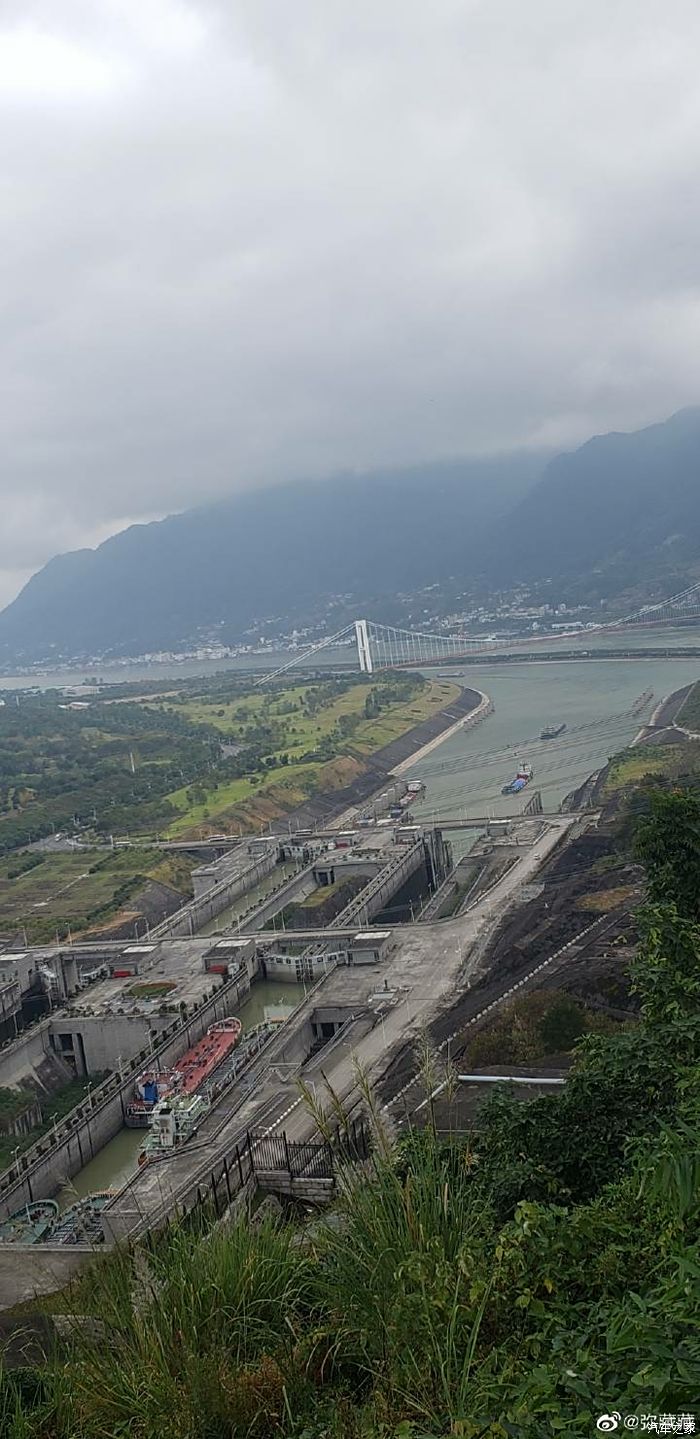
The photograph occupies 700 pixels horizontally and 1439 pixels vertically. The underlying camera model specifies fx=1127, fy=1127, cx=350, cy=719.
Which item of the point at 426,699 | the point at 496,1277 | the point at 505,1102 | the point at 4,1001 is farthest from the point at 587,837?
the point at 426,699

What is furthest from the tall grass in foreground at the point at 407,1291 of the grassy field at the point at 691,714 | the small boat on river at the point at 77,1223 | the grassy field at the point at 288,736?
the grassy field at the point at 691,714

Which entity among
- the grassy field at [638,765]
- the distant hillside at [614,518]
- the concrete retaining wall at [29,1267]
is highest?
the distant hillside at [614,518]

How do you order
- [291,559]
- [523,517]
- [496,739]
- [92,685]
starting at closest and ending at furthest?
[496,739] → [92,685] → [523,517] → [291,559]

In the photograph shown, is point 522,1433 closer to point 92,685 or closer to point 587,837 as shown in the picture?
point 587,837

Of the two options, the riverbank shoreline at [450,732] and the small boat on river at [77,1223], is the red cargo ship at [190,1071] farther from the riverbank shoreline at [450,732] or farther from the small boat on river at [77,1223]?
the riverbank shoreline at [450,732]

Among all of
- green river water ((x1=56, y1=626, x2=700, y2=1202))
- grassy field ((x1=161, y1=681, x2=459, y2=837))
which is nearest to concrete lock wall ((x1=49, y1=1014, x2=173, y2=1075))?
green river water ((x1=56, y1=626, x2=700, y2=1202))

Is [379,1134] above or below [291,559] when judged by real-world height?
below

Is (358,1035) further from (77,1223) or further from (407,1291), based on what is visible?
(407,1291)
